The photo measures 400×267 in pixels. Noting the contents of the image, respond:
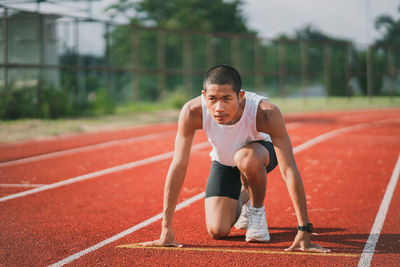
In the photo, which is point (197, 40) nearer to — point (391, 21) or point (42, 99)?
point (42, 99)

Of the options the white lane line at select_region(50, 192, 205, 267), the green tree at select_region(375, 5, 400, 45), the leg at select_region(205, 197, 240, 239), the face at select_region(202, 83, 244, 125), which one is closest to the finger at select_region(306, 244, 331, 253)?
the leg at select_region(205, 197, 240, 239)

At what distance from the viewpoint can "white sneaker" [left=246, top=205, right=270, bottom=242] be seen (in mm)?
4332

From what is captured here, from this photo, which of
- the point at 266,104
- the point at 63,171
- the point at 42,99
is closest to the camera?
the point at 266,104

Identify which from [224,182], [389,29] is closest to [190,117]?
[224,182]

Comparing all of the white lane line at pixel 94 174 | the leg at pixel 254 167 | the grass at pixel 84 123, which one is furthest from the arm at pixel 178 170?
the grass at pixel 84 123

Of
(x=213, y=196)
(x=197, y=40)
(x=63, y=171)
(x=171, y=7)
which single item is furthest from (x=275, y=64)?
(x=213, y=196)

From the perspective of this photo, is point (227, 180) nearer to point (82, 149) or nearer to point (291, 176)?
point (291, 176)

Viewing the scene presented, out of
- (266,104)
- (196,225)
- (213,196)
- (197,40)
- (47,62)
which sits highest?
(197,40)

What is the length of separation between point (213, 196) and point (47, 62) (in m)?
16.3

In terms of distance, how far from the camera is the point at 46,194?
6.50 meters

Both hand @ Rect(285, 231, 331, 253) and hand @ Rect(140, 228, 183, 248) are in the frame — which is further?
hand @ Rect(140, 228, 183, 248)

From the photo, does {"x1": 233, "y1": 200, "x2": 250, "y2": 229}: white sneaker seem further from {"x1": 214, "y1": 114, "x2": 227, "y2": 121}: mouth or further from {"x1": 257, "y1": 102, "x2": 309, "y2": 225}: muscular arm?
{"x1": 214, "y1": 114, "x2": 227, "y2": 121}: mouth

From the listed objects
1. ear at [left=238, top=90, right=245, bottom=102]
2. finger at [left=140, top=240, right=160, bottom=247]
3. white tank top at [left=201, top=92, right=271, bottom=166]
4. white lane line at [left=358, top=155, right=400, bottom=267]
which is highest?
ear at [left=238, top=90, right=245, bottom=102]

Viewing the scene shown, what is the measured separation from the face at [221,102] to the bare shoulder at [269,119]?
255mm
